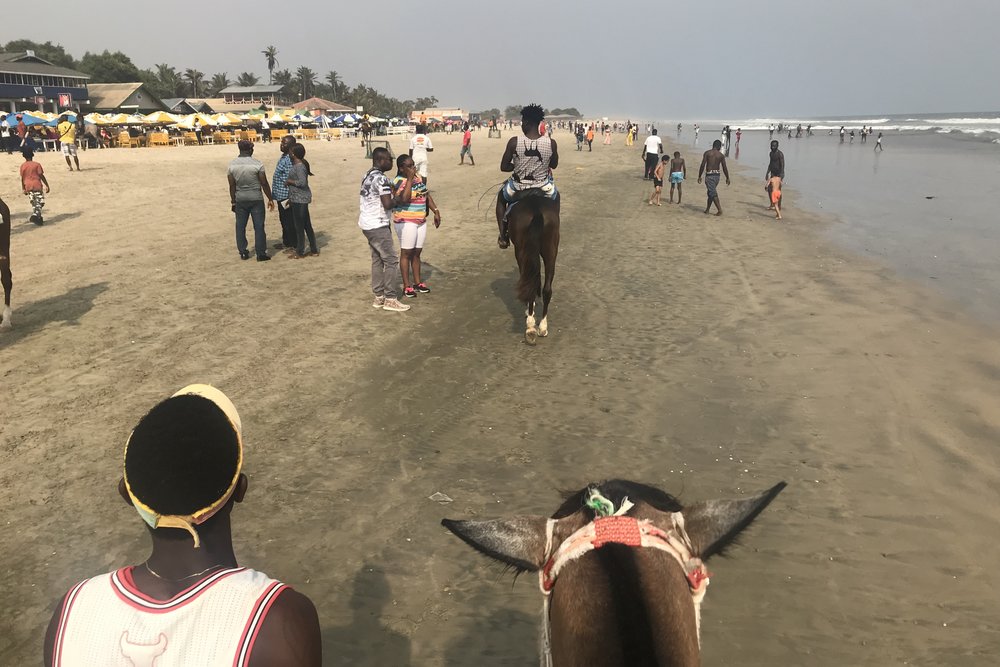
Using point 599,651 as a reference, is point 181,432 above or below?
above

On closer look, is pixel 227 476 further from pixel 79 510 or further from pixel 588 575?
pixel 79 510

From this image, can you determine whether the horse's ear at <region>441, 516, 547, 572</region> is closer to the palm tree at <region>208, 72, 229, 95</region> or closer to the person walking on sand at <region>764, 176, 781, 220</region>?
the person walking on sand at <region>764, 176, 781, 220</region>

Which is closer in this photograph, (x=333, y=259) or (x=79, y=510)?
(x=79, y=510)

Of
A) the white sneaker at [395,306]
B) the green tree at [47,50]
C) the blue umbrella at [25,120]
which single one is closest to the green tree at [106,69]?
the green tree at [47,50]

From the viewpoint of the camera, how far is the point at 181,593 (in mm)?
1431

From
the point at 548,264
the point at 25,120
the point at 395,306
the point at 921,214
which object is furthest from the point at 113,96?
the point at 548,264

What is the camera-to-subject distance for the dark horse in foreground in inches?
283

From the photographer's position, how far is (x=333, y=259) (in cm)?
1116

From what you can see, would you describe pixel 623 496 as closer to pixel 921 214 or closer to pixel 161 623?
pixel 161 623

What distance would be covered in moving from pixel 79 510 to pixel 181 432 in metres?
3.73

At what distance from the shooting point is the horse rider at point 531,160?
7.39m

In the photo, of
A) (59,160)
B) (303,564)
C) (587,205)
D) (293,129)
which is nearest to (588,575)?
(303,564)

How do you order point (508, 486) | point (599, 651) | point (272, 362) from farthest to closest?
point (272, 362) → point (508, 486) → point (599, 651)

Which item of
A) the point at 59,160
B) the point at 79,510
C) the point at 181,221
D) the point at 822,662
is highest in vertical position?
the point at 59,160
